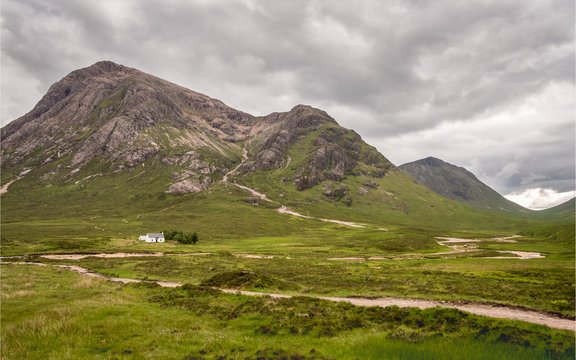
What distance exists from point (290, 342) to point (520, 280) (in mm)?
44312

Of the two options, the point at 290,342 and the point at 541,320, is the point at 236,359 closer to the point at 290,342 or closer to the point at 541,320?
the point at 290,342

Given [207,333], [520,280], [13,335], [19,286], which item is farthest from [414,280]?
[19,286]

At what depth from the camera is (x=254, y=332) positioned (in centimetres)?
1775

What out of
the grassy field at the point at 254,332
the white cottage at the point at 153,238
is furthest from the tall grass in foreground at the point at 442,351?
the white cottage at the point at 153,238

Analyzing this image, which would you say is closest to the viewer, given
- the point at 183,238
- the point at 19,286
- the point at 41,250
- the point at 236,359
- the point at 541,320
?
the point at 236,359

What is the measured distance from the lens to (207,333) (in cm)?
1681

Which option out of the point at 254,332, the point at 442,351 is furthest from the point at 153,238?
the point at 442,351

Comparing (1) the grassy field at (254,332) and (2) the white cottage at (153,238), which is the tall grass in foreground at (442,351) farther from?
(2) the white cottage at (153,238)

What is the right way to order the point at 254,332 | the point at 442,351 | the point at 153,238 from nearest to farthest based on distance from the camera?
the point at 442,351 < the point at 254,332 < the point at 153,238

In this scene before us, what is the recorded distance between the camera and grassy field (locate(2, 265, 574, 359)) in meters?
13.1

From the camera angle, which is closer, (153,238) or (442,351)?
(442,351)

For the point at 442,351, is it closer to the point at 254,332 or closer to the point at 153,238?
the point at 254,332

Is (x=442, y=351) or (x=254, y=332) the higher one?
(x=442, y=351)

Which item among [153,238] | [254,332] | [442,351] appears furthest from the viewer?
[153,238]
